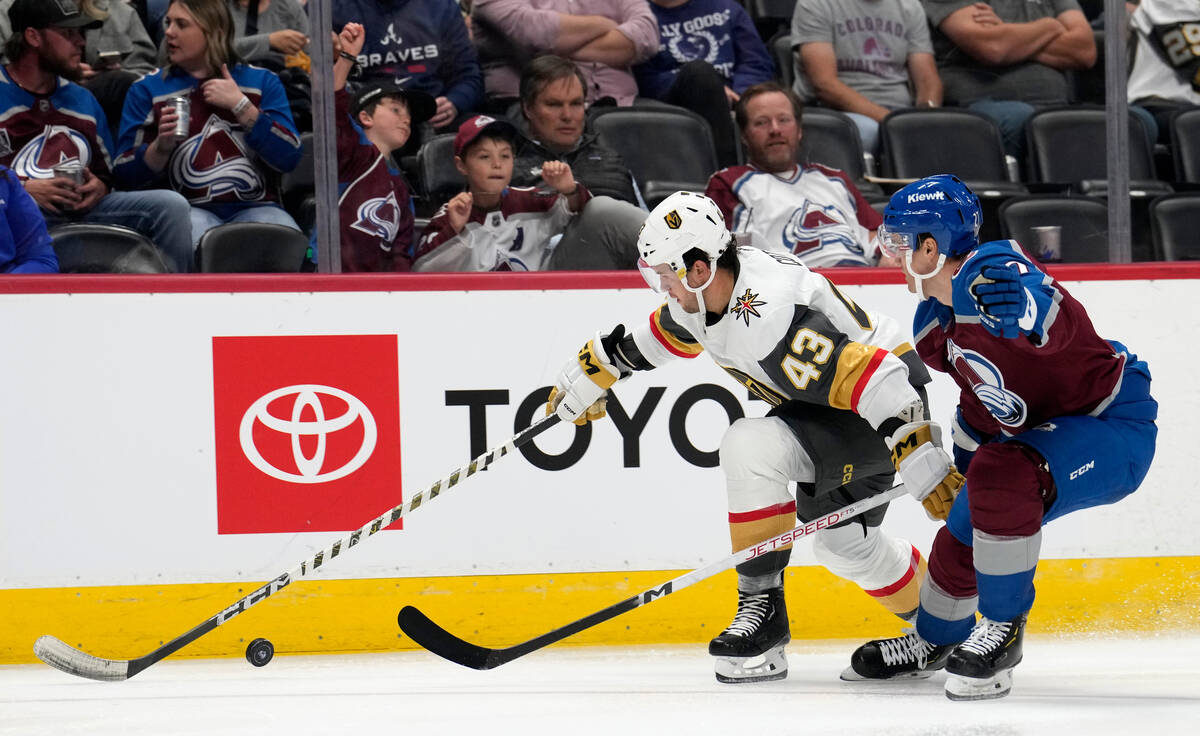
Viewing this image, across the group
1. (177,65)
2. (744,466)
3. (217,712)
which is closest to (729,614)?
(744,466)

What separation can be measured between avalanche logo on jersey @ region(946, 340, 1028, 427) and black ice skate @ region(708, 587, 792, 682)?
651 mm

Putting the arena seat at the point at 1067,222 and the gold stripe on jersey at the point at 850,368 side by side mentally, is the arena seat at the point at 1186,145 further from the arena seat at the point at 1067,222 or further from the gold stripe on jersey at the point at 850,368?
the gold stripe on jersey at the point at 850,368

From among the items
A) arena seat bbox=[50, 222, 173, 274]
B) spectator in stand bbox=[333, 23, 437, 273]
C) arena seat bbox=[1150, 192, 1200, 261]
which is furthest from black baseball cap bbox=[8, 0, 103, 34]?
arena seat bbox=[1150, 192, 1200, 261]

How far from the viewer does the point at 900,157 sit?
4.41 m

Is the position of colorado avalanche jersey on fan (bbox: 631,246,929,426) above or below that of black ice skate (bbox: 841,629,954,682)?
above

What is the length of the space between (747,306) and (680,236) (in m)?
0.21

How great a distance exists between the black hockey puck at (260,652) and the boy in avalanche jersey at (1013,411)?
1.60 meters

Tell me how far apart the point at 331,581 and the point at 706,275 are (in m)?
1.34

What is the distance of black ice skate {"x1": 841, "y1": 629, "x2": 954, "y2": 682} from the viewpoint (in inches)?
117

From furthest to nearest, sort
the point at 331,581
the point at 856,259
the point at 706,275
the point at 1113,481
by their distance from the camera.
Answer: the point at 856,259 → the point at 331,581 → the point at 706,275 → the point at 1113,481

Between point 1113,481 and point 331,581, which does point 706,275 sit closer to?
point 1113,481

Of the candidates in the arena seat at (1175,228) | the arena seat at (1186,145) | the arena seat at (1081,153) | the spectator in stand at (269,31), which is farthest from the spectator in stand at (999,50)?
the spectator in stand at (269,31)

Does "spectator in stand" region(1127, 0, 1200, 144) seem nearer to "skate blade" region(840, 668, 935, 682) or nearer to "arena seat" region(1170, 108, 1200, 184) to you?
"arena seat" region(1170, 108, 1200, 184)

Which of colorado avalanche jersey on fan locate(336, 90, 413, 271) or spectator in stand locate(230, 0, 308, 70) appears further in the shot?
spectator in stand locate(230, 0, 308, 70)
